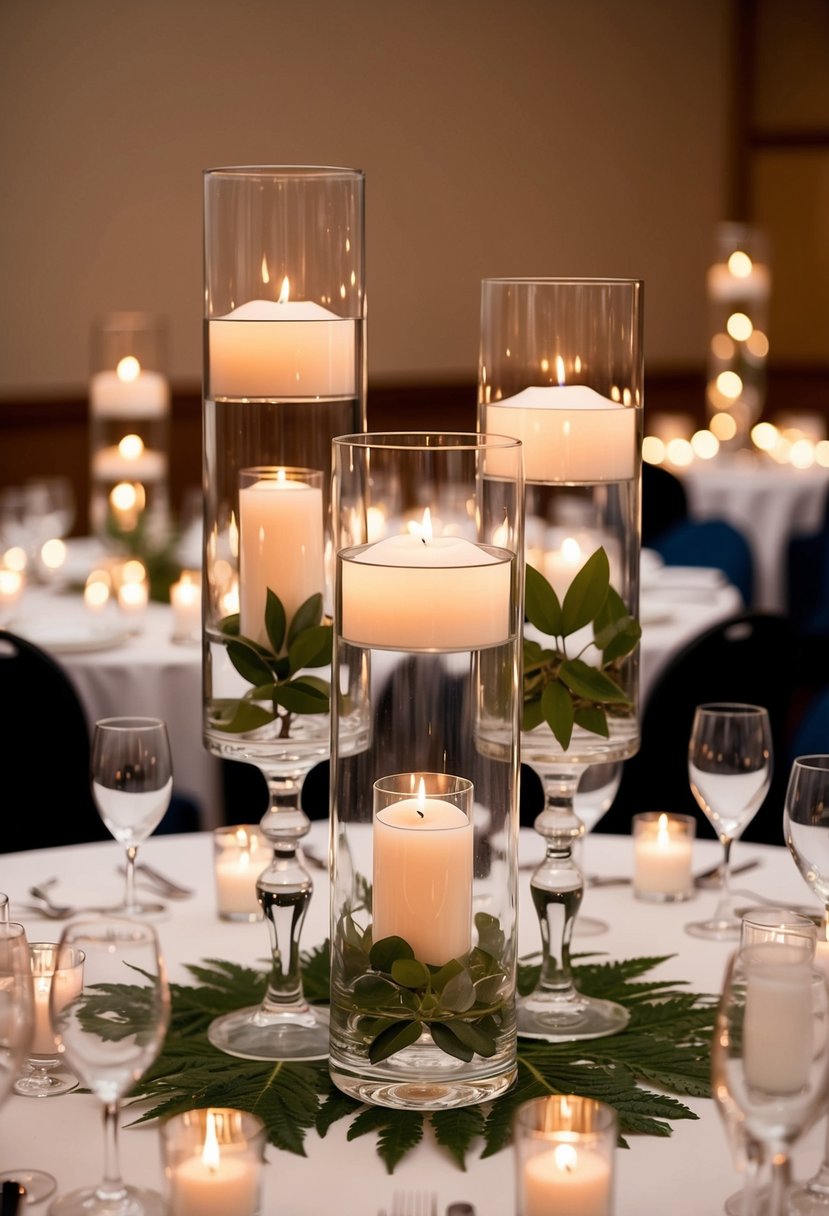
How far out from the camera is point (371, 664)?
1.43 meters

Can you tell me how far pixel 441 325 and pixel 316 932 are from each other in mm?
6374

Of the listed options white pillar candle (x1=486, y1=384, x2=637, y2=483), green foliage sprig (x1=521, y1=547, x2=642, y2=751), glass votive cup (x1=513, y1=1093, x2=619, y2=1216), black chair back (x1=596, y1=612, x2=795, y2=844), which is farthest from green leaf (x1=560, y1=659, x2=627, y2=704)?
black chair back (x1=596, y1=612, x2=795, y2=844)

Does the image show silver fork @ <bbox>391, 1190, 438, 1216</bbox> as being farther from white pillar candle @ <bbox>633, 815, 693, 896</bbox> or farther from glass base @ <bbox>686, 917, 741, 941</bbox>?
white pillar candle @ <bbox>633, 815, 693, 896</bbox>

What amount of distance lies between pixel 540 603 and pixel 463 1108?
0.47 metres

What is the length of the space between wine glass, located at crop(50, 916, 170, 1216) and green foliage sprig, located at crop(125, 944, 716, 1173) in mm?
230

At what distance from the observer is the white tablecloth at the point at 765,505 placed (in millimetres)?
6344

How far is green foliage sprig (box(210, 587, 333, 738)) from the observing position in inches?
60.9

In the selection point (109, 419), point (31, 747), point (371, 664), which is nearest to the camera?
point (371, 664)

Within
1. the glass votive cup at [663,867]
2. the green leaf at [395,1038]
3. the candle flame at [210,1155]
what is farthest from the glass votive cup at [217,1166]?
the glass votive cup at [663,867]

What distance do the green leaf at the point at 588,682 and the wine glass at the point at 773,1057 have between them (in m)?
0.51

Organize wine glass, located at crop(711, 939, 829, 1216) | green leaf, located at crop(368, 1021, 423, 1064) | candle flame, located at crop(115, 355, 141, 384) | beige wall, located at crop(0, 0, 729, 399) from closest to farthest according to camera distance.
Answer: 1. wine glass, located at crop(711, 939, 829, 1216)
2. green leaf, located at crop(368, 1021, 423, 1064)
3. candle flame, located at crop(115, 355, 141, 384)
4. beige wall, located at crop(0, 0, 729, 399)

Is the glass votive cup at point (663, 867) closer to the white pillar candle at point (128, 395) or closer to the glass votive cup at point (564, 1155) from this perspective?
the glass votive cup at point (564, 1155)

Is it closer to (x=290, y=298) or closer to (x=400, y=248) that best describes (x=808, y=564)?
(x=400, y=248)

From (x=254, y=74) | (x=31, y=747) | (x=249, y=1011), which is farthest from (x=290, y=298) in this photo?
(x=254, y=74)
